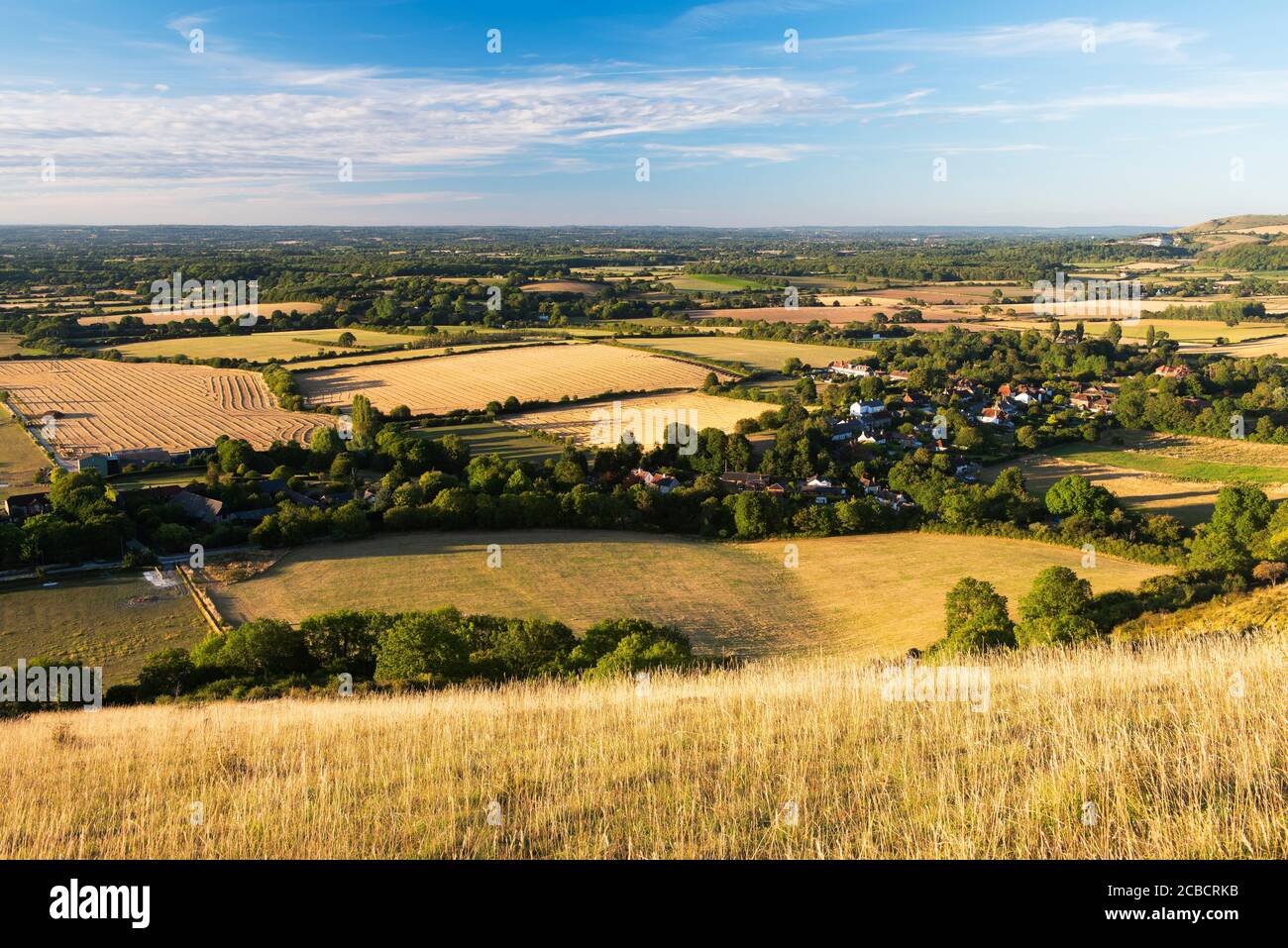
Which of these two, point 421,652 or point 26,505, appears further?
point 26,505

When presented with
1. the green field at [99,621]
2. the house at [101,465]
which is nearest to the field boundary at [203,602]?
the green field at [99,621]

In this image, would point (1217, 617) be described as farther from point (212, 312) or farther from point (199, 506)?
point (212, 312)

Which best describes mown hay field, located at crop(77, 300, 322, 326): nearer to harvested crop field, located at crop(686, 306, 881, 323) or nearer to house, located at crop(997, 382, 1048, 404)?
harvested crop field, located at crop(686, 306, 881, 323)

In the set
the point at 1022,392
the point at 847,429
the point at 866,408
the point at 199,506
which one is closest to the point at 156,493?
the point at 199,506

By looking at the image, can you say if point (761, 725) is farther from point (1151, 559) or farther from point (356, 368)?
point (356, 368)

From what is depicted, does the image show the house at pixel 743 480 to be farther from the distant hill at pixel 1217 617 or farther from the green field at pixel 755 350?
the green field at pixel 755 350

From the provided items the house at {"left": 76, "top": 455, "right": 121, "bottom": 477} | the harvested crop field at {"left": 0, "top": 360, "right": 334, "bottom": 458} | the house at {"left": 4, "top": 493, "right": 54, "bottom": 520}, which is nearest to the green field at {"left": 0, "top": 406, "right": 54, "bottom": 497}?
the harvested crop field at {"left": 0, "top": 360, "right": 334, "bottom": 458}
